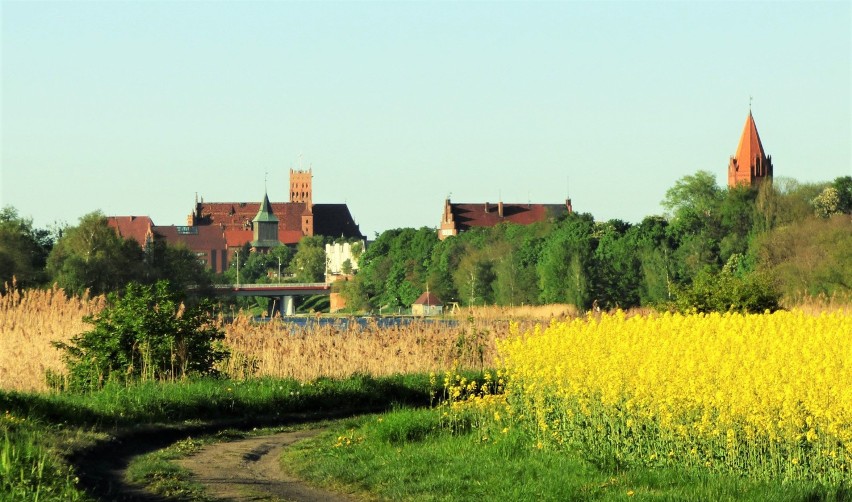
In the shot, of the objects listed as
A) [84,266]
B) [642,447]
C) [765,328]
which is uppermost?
[84,266]

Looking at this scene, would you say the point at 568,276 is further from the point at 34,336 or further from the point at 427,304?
the point at 34,336

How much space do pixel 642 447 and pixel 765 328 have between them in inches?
170

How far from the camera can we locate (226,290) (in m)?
91.6

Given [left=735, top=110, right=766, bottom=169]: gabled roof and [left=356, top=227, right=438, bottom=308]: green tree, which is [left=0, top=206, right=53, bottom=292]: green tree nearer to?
[left=356, top=227, right=438, bottom=308]: green tree

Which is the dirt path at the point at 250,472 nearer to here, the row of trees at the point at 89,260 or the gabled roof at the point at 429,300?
the row of trees at the point at 89,260

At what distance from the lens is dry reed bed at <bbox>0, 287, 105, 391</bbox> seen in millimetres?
21281

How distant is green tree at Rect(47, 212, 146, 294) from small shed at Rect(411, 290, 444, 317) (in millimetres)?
45134

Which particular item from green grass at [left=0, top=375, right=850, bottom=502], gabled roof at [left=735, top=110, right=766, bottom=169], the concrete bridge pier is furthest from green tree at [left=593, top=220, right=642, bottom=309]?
green grass at [left=0, top=375, right=850, bottom=502]

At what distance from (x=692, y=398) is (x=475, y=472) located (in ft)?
7.41

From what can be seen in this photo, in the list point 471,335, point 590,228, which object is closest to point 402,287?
point 590,228

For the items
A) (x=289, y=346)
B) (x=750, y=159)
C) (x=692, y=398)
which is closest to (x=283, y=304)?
(x=750, y=159)

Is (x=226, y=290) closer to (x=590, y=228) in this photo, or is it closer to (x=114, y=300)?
(x=590, y=228)

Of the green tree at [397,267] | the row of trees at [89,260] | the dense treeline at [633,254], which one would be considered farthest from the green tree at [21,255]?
the green tree at [397,267]

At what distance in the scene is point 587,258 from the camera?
93875 mm
